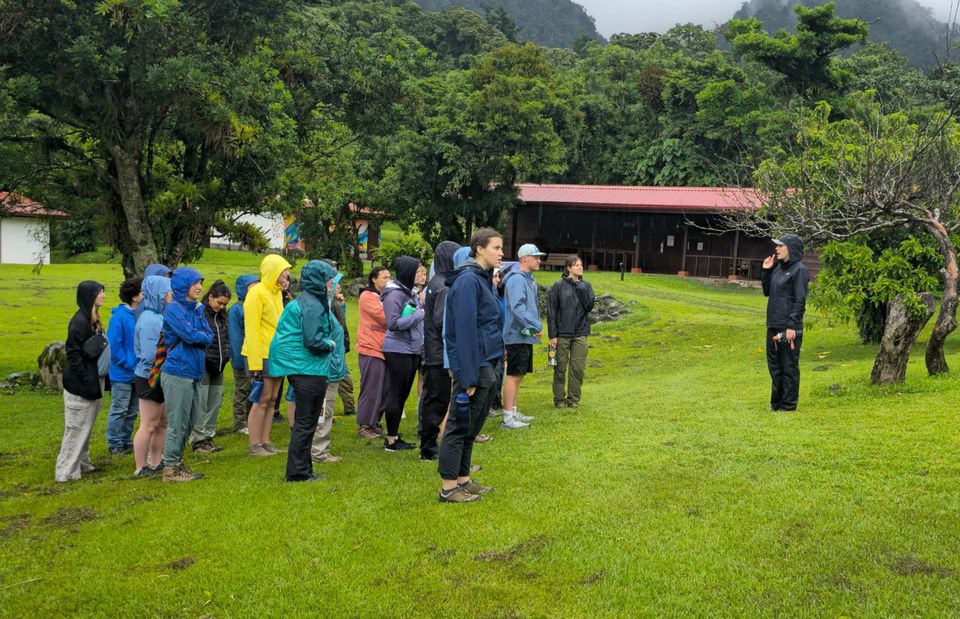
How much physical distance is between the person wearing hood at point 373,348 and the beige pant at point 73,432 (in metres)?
2.50

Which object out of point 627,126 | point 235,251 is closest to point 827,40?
point 627,126

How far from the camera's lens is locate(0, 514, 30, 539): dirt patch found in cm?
554

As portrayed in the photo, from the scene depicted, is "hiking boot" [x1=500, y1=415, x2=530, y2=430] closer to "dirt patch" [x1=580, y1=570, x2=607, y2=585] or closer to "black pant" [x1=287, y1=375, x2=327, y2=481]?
"black pant" [x1=287, y1=375, x2=327, y2=481]

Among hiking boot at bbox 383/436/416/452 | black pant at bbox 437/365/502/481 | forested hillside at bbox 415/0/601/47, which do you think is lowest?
hiking boot at bbox 383/436/416/452

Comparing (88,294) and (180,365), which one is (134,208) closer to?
(88,294)

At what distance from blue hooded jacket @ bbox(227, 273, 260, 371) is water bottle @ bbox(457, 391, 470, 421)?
3.86m

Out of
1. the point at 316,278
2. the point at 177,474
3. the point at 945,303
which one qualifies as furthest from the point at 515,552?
the point at 945,303

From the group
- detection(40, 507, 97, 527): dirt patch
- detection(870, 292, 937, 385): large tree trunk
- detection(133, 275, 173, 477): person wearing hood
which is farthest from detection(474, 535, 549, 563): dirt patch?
detection(870, 292, 937, 385): large tree trunk

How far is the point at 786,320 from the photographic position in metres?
8.65

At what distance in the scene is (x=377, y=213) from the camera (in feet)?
113

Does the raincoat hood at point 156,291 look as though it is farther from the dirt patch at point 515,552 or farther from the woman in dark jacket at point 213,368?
the dirt patch at point 515,552

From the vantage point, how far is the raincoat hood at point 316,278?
6344 mm

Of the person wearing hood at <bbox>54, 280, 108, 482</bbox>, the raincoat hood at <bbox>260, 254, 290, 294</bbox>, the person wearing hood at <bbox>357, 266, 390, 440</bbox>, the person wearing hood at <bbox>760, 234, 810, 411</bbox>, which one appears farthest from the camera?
the person wearing hood at <bbox>760, 234, 810, 411</bbox>

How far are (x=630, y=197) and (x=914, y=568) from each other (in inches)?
1234
